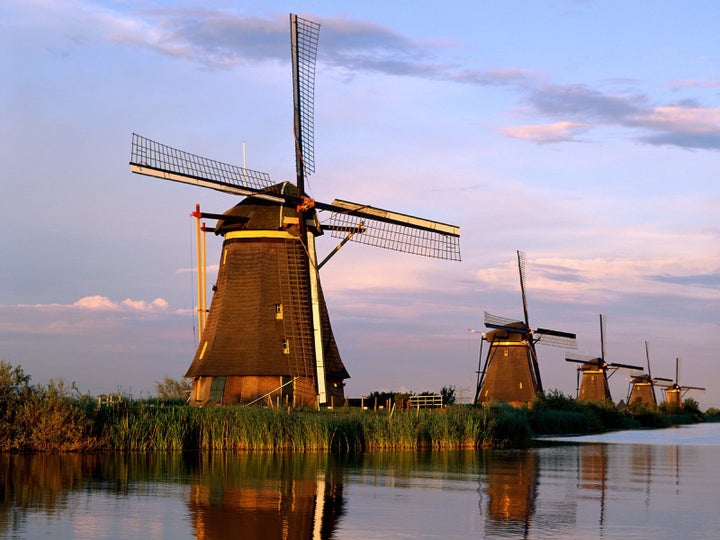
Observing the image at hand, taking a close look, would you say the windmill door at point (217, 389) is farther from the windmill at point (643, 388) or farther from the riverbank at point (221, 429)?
the windmill at point (643, 388)

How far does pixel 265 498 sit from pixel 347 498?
1423 millimetres

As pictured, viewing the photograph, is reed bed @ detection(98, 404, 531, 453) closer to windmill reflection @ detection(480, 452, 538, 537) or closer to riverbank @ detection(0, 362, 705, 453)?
riverbank @ detection(0, 362, 705, 453)

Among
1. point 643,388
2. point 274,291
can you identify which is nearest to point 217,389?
point 274,291

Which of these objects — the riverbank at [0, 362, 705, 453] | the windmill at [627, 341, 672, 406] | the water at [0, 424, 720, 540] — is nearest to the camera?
the water at [0, 424, 720, 540]

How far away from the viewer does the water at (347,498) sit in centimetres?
1407

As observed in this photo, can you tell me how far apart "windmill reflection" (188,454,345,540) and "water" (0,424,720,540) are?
27 millimetres

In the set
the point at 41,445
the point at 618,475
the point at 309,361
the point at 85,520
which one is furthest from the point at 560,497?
the point at 309,361

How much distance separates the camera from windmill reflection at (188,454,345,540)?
1380cm

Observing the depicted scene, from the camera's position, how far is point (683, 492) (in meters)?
20.5

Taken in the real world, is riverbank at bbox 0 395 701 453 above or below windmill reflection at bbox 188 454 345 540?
above

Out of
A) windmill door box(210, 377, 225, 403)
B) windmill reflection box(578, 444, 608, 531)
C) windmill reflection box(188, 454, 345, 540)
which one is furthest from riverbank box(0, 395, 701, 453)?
windmill door box(210, 377, 225, 403)

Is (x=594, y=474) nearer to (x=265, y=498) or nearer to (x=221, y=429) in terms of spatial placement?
(x=221, y=429)

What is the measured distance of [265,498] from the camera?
17031 mm

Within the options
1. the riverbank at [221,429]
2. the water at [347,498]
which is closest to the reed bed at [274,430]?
the riverbank at [221,429]
